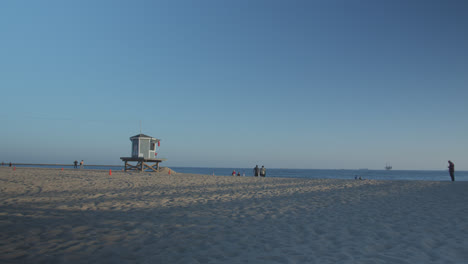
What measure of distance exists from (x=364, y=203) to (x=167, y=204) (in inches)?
277

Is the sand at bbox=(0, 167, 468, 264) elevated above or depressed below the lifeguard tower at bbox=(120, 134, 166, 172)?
below

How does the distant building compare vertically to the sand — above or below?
above

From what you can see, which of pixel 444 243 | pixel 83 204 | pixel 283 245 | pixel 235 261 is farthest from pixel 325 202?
pixel 83 204

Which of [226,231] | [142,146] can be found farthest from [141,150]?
[226,231]

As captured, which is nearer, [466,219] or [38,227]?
[38,227]

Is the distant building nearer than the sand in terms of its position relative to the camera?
No

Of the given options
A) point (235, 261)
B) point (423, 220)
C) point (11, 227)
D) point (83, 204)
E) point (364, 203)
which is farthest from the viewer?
point (364, 203)

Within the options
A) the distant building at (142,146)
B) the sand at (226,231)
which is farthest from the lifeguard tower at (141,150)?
the sand at (226,231)

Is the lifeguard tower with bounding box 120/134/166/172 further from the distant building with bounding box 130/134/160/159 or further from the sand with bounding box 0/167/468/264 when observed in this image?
the sand with bounding box 0/167/468/264

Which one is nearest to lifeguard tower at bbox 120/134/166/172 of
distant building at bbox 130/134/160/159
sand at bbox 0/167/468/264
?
distant building at bbox 130/134/160/159

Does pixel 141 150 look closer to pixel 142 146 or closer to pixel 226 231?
pixel 142 146

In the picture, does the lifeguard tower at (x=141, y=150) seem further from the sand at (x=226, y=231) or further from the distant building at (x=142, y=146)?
the sand at (x=226, y=231)

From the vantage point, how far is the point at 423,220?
6.87 metres

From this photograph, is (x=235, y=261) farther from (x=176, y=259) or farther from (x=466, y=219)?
(x=466, y=219)
